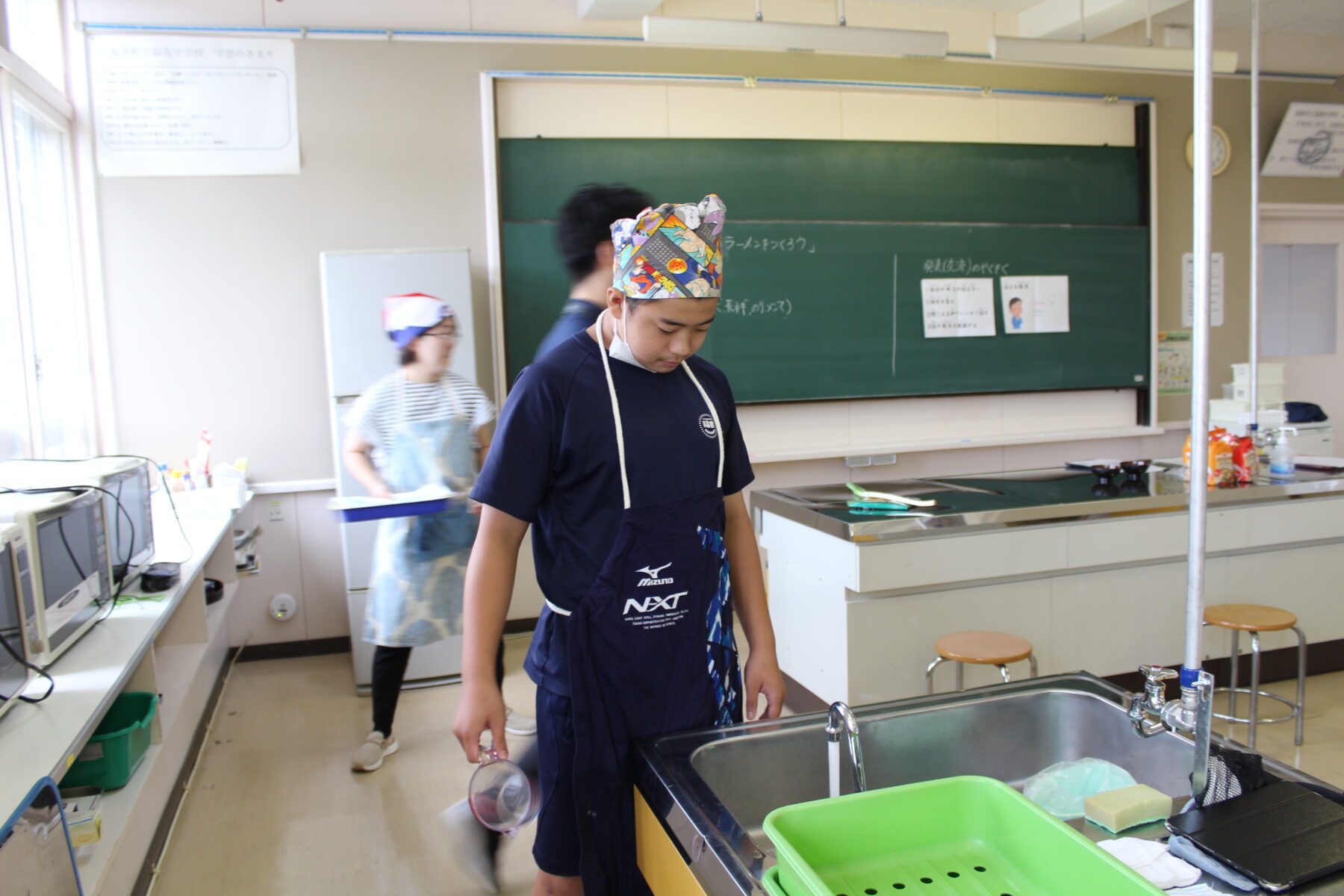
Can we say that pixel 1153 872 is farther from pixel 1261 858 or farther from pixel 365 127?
pixel 365 127

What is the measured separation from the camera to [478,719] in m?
1.30

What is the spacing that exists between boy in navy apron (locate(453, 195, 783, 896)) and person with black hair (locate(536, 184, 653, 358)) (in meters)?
0.56

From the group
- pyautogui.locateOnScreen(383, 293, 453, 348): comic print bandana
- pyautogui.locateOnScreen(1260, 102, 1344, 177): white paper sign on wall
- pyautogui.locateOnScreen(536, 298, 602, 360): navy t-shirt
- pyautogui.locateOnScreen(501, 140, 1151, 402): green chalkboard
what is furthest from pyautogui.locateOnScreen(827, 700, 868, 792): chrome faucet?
pyautogui.locateOnScreen(1260, 102, 1344, 177): white paper sign on wall

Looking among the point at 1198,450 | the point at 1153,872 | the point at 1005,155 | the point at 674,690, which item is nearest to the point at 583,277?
the point at 674,690

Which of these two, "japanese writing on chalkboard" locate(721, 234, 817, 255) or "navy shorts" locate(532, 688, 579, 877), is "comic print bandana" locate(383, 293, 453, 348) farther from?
"japanese writing on chalkboard" locate(721, 234, 817, 255)

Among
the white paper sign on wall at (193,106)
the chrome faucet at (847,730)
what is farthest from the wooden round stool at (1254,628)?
the white paper sign on wall at (193,106)

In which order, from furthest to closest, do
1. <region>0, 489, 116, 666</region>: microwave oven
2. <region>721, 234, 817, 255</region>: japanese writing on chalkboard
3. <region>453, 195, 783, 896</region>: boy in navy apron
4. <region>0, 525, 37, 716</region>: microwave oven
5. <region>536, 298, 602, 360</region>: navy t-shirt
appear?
1. <region>721, 234, 817, 255</region>: japanese writing on chalkboard
2. <region>536, 298, 602, 360</region>: navy t-shirt
3. <region>0, 489, 116, 666</region>: microwave oven
4. <region>0, 525, 37, 716</region>: microwave oven
5. <region>453, 195, 783, 896</region>: boy in navy apron

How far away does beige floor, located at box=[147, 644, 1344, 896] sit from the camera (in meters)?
2.30

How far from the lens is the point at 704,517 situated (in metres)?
1.35

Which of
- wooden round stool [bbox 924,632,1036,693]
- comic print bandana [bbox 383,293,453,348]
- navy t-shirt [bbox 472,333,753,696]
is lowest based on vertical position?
wooden round stool [bbox 924,632,1036,693]

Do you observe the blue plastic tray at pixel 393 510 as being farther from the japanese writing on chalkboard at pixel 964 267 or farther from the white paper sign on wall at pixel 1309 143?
the white paper sign on wall at pixel 1309 143

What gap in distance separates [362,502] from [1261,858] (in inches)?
82.8

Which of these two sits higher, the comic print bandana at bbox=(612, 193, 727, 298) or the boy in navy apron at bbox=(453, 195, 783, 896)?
the comic print bandana at bbox=(612, 193, 727, 298)

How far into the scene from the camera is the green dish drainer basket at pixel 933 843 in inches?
33.6
